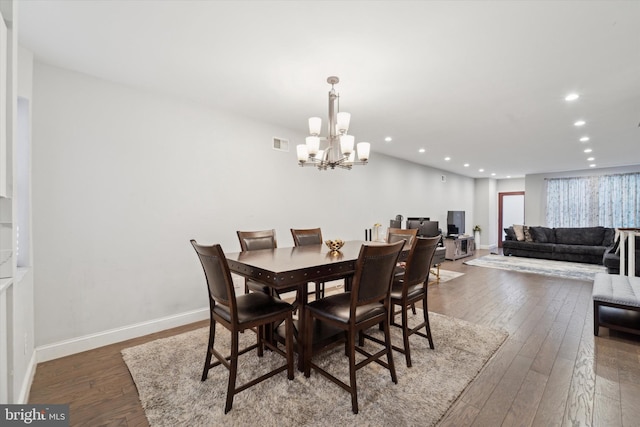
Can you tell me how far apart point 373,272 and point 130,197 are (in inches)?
99.7

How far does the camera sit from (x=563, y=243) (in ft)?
24.9

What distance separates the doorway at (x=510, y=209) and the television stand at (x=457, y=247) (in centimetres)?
324

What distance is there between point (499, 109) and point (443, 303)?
2594 mm

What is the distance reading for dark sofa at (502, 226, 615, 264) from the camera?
6.95 metres

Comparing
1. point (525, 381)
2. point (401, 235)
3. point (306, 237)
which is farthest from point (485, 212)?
point (525, 381)

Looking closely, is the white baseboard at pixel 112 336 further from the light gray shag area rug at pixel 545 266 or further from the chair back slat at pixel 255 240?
the light gray shag area rug at pixel 545 266

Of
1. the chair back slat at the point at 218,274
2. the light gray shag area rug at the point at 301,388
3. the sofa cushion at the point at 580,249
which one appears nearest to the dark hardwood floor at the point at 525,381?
the light gray shag area rug at the point at 301,388

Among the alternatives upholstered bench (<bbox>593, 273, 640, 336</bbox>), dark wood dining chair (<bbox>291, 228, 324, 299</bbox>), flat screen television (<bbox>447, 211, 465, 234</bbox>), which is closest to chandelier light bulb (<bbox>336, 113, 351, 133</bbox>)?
dark wood dining chair (<bbox>291, 228, 324, 299</bbox>)

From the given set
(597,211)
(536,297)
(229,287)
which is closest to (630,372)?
(536,297)

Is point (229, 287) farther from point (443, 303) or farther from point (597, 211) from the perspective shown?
point (597, 211)

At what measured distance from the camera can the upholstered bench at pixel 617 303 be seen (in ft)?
8.94

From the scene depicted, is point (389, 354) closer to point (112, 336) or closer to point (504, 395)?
point (504, 395)

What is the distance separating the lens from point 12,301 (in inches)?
59.6

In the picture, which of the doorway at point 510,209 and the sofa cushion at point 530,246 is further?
the doorway at point 510,209
